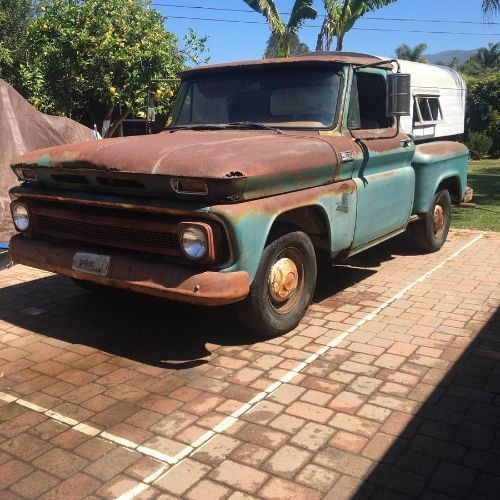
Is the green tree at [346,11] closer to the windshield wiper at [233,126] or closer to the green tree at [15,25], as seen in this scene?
the green tree at [15,25]

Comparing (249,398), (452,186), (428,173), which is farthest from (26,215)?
(452,186)

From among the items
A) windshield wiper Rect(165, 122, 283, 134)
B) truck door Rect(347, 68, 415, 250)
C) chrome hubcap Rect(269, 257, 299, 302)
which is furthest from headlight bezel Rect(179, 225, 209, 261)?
truck door Rect(347, 68, 415, 250)

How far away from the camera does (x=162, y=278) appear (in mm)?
3889

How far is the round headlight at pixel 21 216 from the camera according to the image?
4824mm

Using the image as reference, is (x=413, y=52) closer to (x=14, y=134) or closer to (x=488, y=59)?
(x=488, y=59)

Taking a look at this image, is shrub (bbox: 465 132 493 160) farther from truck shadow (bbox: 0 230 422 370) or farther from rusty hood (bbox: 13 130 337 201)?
rusty hood (bbox: 13 130 337 201)

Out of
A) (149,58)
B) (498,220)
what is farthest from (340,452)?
(149,58)

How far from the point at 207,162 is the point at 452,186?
5.04m

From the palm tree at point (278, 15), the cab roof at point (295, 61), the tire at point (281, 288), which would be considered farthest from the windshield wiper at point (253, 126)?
the palm tree at point (278, 15)

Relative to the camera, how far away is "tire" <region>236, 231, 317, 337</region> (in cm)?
427

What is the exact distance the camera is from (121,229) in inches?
166

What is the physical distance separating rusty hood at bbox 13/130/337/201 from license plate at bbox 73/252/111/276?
50 cm

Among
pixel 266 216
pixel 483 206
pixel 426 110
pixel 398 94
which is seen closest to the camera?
pixel 266 216

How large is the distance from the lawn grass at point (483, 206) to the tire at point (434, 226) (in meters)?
1.87
